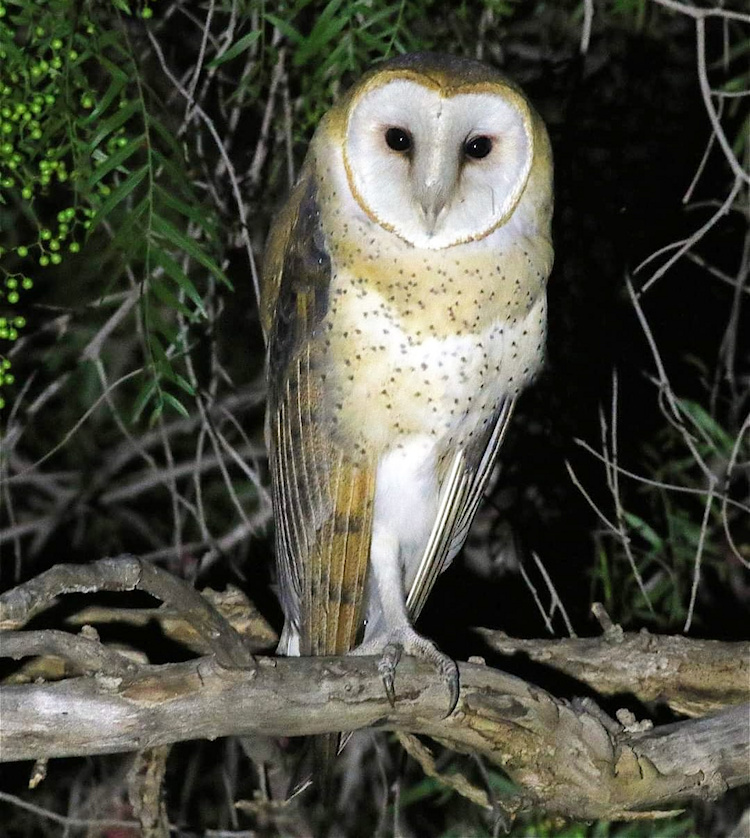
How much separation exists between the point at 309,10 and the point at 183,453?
1.00 meters

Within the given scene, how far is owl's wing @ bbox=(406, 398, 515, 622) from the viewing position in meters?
1.70

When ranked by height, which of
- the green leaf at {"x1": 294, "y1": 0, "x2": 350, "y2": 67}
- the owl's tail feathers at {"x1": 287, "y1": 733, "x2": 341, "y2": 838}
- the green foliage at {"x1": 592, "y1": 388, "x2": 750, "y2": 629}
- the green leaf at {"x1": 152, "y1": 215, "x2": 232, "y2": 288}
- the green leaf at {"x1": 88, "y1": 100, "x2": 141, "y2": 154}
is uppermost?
the green leaf at {"x1": 294, "y1": 0, "x2": 350, "y2": 67}

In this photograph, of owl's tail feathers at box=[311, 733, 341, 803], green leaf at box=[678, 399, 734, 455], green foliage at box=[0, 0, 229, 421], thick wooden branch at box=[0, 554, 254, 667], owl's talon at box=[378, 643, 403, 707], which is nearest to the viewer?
thick wooden branch at box=[0, 554, 254, 667]

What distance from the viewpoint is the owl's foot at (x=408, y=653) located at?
140 centimetres

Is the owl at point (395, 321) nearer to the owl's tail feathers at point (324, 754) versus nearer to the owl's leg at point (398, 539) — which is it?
the owl's leg at point (398, 539)

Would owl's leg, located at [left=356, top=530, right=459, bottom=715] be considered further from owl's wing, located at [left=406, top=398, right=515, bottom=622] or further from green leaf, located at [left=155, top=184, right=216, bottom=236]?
green leaf, located at [left=155, top=184, right=216, bottom=236]

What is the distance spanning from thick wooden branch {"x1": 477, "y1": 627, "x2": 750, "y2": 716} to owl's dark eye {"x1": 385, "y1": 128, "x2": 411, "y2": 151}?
732mm

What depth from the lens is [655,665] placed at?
1732mm

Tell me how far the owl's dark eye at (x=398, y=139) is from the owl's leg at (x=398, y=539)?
379 mm

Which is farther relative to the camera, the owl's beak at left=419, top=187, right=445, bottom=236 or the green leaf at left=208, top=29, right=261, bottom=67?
the green leaf at left=208, top=29, right=261, bottom=67

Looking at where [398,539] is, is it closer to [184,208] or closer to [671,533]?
[184,208]

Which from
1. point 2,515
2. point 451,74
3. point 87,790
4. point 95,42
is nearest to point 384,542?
point 451,74

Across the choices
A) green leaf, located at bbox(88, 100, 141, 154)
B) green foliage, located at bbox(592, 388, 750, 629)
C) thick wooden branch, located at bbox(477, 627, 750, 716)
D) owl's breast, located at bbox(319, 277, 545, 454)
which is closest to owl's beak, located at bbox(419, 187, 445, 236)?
owl's breast, located at bbox(319, 277, 545, 454)

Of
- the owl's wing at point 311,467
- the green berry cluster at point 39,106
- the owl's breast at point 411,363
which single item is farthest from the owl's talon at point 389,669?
the green berry cluster at point 39,106
